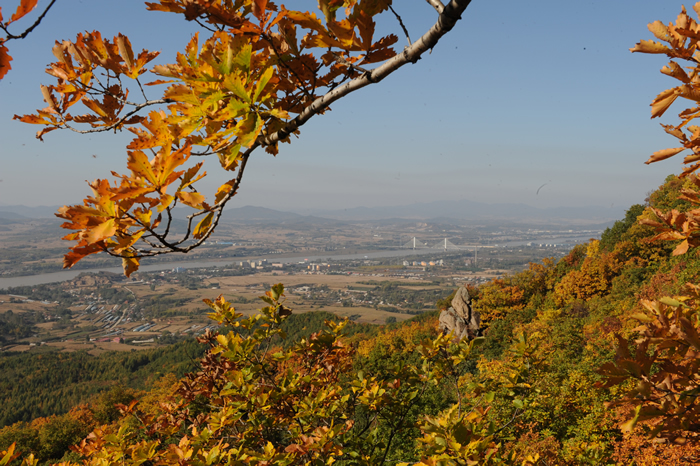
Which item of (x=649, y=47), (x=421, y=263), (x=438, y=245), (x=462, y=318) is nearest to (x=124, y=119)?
(x=649, y=47)

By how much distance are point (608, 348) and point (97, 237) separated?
49.5ft

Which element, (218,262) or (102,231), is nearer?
(102,231)

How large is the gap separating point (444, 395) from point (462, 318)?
13166 mm

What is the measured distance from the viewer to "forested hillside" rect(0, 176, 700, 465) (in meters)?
2.17

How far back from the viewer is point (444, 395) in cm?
1494

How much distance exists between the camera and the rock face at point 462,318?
26.6m

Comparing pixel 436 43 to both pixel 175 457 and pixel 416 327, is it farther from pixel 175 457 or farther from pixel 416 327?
pixel 416 327

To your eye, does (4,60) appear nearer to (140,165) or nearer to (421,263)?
(140,165)

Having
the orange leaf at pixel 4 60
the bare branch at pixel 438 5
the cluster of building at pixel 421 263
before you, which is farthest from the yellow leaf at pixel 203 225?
the cluster of building at pixel 421 263

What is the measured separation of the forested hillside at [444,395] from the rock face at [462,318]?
1.52 meters

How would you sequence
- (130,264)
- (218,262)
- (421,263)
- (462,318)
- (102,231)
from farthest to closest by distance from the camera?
(218,262)
(421,263)
(462,318)
(130,264)
(102,231)

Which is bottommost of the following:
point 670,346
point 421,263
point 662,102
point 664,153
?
point 421,263

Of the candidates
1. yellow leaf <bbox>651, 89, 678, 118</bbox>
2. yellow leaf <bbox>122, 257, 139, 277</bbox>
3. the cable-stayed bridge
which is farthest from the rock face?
the cable-stayed bridge

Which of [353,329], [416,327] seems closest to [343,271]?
[353,329]
